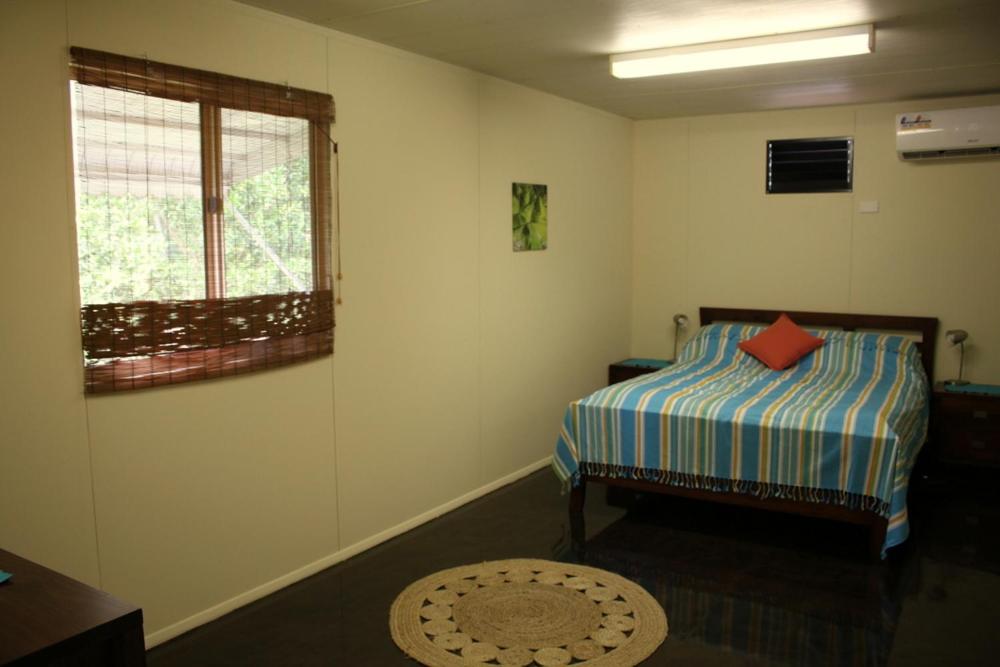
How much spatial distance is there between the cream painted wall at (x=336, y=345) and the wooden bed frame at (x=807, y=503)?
2.67ft

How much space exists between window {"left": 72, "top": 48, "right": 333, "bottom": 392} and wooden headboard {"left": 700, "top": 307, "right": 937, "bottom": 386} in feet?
11.6

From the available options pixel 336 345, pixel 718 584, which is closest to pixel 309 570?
A: pixel 336 345

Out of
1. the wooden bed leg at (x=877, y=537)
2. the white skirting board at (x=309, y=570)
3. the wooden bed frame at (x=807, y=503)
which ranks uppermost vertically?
the wooden bed frame at (x=807, y=503)

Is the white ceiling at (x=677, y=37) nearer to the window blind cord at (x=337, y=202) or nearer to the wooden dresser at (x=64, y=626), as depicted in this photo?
the window blind cord at (x=337, y=202)

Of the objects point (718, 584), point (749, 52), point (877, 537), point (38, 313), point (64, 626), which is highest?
point (749, 52)

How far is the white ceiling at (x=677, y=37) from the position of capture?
3479mm

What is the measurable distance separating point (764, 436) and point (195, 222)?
269 cm

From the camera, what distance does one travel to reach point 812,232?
6066mm

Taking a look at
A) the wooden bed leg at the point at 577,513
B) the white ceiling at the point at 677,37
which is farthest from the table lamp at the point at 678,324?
the wooden bed leg at the point at 577,513

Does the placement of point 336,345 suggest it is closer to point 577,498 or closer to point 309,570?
point 309,570

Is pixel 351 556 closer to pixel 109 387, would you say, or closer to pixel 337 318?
pixel 337 318

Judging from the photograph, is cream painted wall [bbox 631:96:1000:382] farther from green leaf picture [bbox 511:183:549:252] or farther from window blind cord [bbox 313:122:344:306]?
window blind cord [bbox 313:122:344:306]

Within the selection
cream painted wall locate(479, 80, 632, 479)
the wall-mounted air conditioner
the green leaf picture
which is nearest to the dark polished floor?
cream painted wall locate(479, 80, 632, 479)

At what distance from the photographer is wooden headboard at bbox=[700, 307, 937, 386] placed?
568cm
